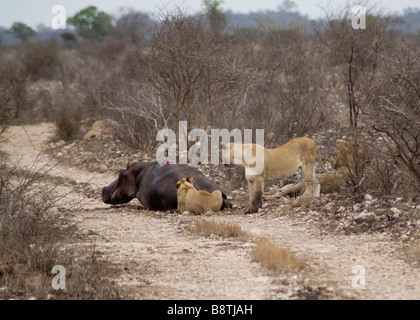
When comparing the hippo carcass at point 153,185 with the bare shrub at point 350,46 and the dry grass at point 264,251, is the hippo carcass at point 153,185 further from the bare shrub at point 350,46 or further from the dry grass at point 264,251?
the bare shrub at point 350,46

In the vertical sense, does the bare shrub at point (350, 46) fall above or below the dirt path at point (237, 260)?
above

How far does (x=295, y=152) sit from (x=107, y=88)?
40.4ft

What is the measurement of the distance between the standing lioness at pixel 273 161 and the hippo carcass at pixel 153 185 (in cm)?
73

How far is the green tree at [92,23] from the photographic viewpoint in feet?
164

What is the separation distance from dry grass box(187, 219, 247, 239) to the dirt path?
0.54 ft

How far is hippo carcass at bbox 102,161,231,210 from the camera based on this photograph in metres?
9.70

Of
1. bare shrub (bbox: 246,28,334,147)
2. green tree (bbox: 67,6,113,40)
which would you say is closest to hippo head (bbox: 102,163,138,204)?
bare shrub (bbox: 246,28,334,147)

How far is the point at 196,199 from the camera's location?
8.93 m

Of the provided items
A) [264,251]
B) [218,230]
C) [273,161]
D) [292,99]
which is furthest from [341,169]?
[292,99]

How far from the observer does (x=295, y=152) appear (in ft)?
29.8

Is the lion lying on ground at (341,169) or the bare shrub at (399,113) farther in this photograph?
the lion lying on ground at (341,169)

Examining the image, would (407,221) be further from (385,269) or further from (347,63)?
(347,63)

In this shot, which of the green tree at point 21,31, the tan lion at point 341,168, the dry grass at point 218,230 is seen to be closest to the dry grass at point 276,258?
the dry grass at point 218,230

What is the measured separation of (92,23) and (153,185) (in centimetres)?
4489
